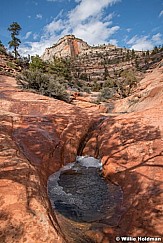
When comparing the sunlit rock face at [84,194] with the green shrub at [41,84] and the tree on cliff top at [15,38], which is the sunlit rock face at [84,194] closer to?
the green shrub at [41,84]

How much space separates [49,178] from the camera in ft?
15.4

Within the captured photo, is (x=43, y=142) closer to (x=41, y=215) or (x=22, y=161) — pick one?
(x=22, y=161)

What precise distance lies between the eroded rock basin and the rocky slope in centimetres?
13

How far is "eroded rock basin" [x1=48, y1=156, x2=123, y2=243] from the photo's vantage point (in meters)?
3.32

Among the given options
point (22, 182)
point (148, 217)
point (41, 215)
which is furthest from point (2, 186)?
point (148, 217)

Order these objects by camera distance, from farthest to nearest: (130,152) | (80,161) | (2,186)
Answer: (80,161)
(130,152)
(2,186)

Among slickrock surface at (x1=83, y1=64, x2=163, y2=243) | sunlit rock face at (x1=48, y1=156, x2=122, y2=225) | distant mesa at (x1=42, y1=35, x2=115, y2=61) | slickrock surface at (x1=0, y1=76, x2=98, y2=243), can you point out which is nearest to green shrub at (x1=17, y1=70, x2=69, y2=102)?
slickrock surface at (x1=0, y1=76, x2=98, y2=243)

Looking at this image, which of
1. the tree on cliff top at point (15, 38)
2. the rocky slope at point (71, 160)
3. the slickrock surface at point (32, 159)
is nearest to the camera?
the slickrock surface at point (32, 159)

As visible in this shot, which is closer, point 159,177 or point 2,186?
point 2,186

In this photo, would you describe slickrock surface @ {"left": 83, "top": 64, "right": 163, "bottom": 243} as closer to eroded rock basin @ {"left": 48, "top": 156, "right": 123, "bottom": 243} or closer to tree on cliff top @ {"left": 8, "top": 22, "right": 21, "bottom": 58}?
eroded rock basin @ {"left": 48, "top": 156, "right": 123, "bottom": 243}

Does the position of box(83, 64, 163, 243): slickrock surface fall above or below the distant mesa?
below

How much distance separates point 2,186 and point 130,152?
3252mm

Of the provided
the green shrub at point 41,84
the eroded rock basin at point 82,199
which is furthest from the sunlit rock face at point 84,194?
the green shrub at point 41,84

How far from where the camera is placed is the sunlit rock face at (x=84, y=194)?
3686 mm
